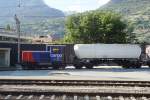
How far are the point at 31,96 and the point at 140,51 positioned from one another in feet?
124

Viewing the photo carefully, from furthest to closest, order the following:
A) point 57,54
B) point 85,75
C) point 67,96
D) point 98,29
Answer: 1. point 98,29
2. point 57,54
3. point 85,75
4. point 67,96

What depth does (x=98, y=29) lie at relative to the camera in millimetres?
82625

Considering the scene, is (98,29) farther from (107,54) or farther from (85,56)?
(85,56)

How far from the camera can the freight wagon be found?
51344 mm

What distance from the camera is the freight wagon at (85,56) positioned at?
5134 centimetres

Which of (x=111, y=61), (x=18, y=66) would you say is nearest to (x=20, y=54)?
(x=18, y=66)

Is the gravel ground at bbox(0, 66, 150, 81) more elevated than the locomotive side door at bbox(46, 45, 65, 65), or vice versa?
the locomotive side door at bbox(46, 45, 65, 65)

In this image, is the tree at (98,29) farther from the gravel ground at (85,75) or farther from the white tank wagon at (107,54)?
the gravel ground at (85,75)

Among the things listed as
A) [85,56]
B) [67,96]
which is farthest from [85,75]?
[67,96]

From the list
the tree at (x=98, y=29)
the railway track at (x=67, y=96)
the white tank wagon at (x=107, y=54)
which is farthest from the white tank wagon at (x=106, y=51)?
the railway track at (x=67, y=96)

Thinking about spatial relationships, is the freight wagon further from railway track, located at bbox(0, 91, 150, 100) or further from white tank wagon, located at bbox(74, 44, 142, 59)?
railway track, located at bbox(0, 91, 150, 100)

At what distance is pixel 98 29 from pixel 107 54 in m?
30.8

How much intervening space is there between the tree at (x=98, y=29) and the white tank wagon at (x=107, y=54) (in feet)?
91.8

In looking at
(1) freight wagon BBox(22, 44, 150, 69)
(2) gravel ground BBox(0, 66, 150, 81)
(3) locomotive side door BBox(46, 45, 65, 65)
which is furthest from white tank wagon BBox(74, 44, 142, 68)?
(2) gravel ground BBox(0, 66, 150, 81)
